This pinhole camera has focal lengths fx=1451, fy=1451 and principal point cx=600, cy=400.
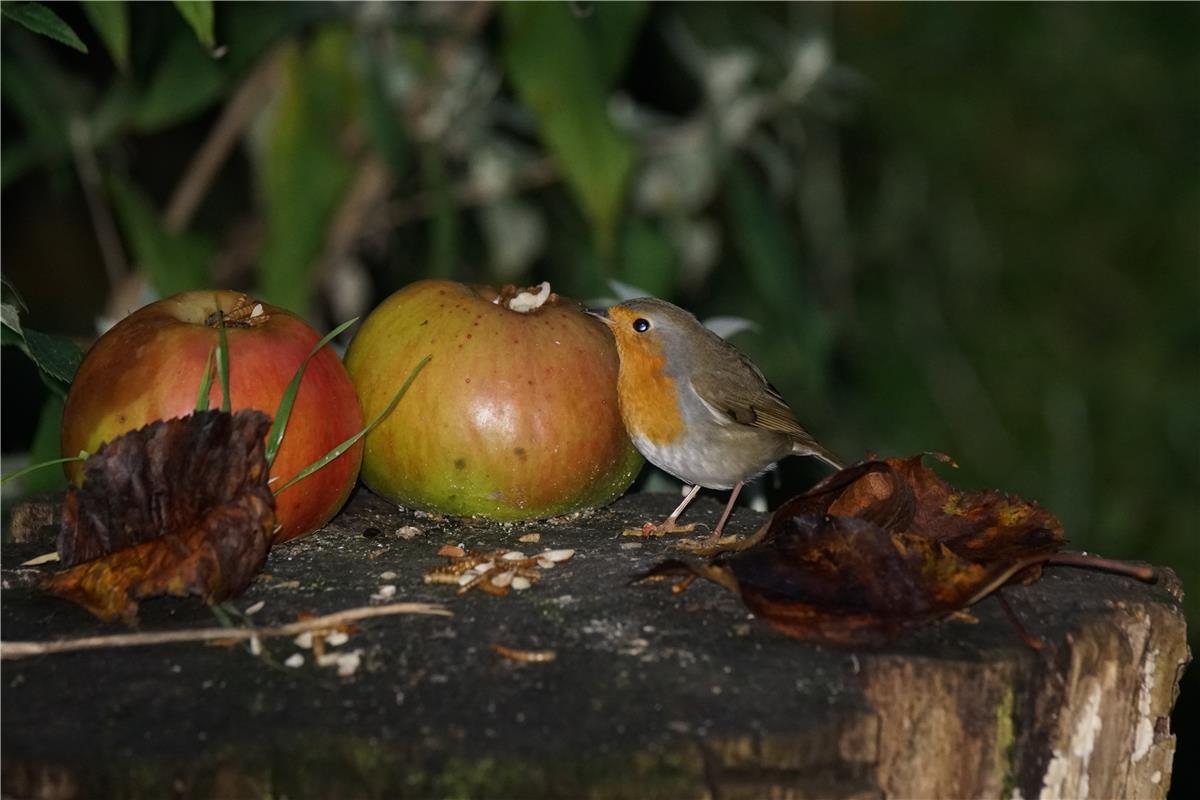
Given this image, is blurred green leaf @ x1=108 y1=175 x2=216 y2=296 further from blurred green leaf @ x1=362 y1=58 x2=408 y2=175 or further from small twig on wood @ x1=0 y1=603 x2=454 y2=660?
small twig on wood @ x1=0 y1=603 x2=454 y2=660

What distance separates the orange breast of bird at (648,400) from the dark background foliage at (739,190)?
0.56 meters

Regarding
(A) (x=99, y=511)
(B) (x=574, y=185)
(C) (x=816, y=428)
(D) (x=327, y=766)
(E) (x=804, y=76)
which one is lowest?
(C) (x=816, y=428)

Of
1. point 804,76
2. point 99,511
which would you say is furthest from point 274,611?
point 804,76

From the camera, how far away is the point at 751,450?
9.91ft

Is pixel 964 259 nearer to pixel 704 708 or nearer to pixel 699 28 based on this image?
pixel 699 28

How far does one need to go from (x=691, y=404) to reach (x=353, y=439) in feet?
2.45

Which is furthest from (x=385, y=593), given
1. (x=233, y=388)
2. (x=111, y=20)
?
(x=111, y=20)

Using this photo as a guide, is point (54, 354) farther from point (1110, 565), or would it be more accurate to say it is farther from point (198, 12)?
point (1110, 565)

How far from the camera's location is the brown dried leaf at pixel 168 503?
2305mm

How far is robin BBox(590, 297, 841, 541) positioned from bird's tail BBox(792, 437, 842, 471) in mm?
42

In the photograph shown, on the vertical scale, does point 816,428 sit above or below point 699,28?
below

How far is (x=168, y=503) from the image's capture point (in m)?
2.34

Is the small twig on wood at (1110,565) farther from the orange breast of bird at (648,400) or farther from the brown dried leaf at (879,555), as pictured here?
the orange breast of bird at (648,400)

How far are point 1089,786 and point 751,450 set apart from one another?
3.25ft
